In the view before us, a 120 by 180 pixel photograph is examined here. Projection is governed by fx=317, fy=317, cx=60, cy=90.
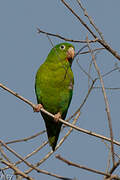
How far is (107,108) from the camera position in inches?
100

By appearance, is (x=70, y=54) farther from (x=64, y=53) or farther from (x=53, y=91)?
(x=53, y=91)

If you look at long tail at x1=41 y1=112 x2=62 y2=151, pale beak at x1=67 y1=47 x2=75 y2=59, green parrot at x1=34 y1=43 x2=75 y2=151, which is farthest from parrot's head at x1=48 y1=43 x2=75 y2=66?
long tail at x1=41 y1=112 x2=62 y2=151

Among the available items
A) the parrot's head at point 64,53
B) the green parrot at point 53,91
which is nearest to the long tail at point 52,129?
the green parrot at point 53,91

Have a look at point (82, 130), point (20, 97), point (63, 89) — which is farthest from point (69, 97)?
point (82, 130)

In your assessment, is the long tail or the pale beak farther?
the pale beak

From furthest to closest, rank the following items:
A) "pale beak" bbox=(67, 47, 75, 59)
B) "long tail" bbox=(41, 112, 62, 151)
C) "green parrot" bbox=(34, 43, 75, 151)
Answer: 1. "pale beak" bbox=(67, 47, 75, 59)
2. "long tail" bbox=(41, 112, 62, 151)
3. "green parrot" bbox=(34, 43, 75, 151)

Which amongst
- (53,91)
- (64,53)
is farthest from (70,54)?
(53,91)

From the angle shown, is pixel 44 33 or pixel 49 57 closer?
pixel 44 33

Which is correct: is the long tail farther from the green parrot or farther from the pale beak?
the pale beak

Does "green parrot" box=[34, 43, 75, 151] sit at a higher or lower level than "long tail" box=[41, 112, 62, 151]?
higher

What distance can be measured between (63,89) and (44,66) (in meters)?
0.62

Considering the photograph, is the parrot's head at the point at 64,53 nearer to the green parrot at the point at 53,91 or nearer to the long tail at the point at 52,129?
the green parrot at the point at 53,91

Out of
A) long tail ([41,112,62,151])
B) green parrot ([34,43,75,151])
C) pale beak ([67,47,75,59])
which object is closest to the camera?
green parrot ([34,43,75,151])

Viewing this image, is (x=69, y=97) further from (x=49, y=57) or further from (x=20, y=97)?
(x=20, y=97)
